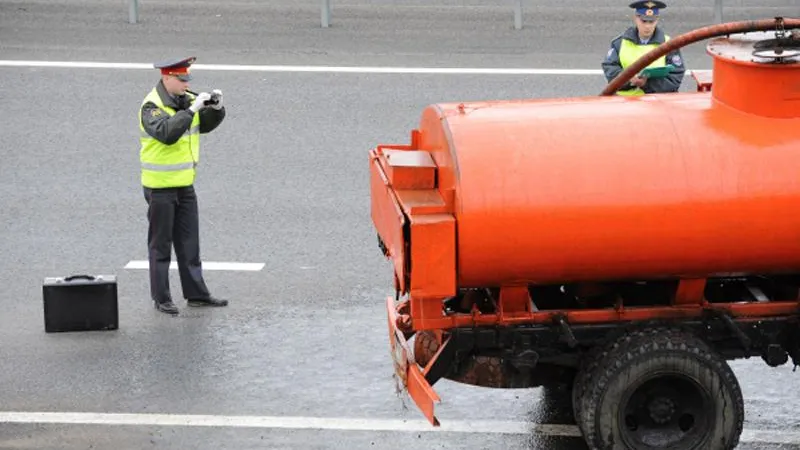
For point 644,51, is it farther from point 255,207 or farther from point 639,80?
point 255,207

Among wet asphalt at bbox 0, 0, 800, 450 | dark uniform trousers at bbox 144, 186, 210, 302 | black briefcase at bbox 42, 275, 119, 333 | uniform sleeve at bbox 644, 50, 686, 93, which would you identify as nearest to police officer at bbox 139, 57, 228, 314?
dark uniform trousers at bbox 144, 186, 210, 302

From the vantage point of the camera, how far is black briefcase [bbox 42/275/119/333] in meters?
9.93

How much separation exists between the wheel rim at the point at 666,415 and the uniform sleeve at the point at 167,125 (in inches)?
154

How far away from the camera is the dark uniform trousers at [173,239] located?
1041cm

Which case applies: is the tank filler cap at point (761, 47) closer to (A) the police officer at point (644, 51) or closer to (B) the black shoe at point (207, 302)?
(A) the police officer at point (644, 51)

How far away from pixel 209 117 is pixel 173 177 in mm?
499

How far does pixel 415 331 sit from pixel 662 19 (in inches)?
392

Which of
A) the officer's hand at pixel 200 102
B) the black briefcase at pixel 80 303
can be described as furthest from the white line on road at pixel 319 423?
the officer's hand at pixel 200 102

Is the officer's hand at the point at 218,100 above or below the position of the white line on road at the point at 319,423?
above

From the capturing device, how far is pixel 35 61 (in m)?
16.0

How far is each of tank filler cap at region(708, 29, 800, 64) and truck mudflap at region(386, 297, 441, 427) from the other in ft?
7.14

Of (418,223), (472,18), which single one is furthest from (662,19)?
(418,223)

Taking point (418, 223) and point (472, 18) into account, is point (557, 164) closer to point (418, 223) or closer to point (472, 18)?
point (418, 223)

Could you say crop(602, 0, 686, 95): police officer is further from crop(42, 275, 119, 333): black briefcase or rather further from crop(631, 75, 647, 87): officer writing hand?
crop(42, 275, 119, 333): black briefcase
